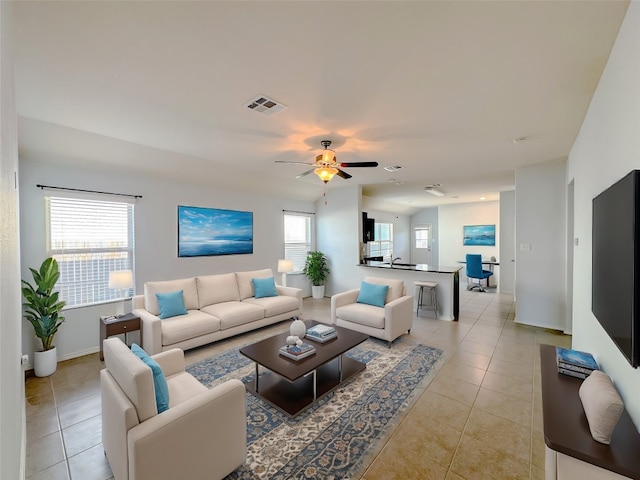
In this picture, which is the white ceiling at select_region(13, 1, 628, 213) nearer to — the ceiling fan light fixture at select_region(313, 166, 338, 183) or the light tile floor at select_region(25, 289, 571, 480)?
the ceiling fan light fixture at select_region(313, 166, 338, 183)

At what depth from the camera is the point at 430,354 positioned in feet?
11.6

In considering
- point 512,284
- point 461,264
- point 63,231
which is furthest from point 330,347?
point 461,264

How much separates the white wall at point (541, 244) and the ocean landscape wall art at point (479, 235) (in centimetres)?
428

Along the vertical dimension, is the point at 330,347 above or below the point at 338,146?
below

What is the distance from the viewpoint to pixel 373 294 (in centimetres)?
429

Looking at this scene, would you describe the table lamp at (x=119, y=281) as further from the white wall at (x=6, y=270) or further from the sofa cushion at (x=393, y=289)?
the sofa cushion at (x=393, y=289)

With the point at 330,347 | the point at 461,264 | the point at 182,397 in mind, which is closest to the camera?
the point at 182,397

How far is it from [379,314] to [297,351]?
1639 millimetres

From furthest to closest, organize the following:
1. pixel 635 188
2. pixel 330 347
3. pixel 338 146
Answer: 1. pixel 338 146
2. pixel 330 347
3. pixel 635 188

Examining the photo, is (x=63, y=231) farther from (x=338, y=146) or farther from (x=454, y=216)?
(x=454, y=216)

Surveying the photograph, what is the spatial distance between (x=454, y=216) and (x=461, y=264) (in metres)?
1.67

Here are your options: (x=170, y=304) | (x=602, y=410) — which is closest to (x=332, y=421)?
(x=602, y=410)

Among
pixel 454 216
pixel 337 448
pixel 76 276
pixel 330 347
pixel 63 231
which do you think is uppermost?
pixel 454 216

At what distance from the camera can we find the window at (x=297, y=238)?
657cm
